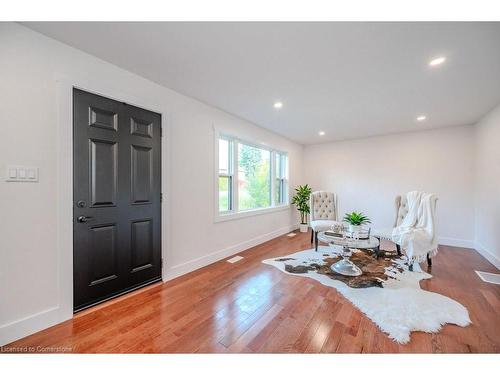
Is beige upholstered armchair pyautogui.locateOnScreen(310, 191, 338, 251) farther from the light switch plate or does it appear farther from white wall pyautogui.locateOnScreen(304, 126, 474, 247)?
the light switch plate

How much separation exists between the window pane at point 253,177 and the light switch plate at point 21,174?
2.70 meters

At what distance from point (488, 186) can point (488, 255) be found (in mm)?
1129

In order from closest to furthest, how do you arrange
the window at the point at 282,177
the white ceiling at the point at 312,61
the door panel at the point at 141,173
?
the white ceiling at the point at 312,61, the door panel at the point at 141,173, the window at the point at 282,177

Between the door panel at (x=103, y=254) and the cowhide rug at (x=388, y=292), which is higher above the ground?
the door panel at (x=103, y=254)

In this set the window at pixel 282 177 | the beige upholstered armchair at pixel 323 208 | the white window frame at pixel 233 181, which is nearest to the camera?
the white window frame at pixel 233 181

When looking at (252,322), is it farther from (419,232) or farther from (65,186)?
(419,232)

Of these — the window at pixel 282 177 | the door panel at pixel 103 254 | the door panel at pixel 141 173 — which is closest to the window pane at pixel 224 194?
the door panel at pixel 141 173

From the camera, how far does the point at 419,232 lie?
9.42 feet

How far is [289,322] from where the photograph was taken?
1775 mm

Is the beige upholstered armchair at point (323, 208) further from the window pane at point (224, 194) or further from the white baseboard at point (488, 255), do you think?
the white baseboard at point (488, 255)

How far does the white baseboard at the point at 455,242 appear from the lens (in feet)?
13.1
